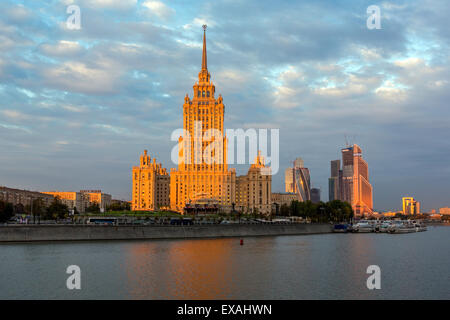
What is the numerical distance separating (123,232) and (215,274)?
5377cm

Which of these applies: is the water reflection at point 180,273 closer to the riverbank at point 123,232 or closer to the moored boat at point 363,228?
the riverbank at point 123,232

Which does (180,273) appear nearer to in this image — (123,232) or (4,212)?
(123,232)

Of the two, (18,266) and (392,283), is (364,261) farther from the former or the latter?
(18,266)

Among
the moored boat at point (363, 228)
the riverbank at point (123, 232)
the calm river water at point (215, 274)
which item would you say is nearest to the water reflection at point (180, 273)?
the calm river water at point (215, 274)

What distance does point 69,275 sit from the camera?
54.2m

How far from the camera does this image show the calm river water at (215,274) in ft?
148

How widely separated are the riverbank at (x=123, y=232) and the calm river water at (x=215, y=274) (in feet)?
35.4

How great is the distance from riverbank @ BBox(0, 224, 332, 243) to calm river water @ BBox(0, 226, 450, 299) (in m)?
10.8

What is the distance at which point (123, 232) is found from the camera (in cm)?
10512

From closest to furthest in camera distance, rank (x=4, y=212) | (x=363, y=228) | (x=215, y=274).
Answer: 1. (x=215, y=274)
2. (x=4, y=212)
3. (x=363, y=228)

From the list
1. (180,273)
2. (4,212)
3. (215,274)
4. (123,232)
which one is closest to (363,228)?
(123,232)

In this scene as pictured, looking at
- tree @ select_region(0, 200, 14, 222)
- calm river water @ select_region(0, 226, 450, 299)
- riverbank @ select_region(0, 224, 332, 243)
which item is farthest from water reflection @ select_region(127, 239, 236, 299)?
tree @ select_region(0, 200, 14, 222)

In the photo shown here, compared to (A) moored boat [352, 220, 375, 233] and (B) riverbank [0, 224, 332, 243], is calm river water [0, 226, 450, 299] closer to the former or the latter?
(B) riverbank [0, 224, 332, 243]

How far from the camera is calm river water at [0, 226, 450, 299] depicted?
45156 millimetres
